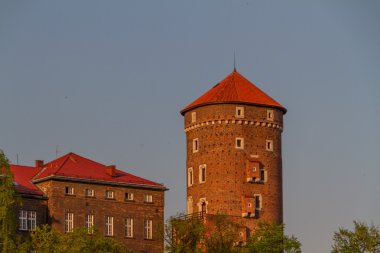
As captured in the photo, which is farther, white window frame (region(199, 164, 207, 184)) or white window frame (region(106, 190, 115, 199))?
white window frame (region(199, 164, 207, 184))

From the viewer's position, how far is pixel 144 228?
97.5 meters

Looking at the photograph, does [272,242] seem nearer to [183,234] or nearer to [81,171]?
[183,234]

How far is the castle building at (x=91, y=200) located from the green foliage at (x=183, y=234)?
4.25 ft

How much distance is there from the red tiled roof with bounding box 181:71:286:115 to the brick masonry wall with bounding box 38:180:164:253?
8.88m

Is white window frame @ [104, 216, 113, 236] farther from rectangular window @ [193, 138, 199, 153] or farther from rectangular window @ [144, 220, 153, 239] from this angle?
Answer: rectangular window @ [193, 138, 199, 153]

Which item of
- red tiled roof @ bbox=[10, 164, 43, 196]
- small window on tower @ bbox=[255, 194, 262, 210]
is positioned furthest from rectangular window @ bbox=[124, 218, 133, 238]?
small window on tower @ bbox=[255, 194, 262, 210]

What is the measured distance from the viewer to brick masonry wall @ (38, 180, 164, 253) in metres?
94.1

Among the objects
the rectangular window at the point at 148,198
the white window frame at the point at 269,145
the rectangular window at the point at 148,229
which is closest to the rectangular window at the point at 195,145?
the white window frame at the point at 269,145

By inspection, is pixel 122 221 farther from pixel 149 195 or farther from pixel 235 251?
pixel 235 251

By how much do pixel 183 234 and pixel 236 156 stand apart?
13105 millimetres

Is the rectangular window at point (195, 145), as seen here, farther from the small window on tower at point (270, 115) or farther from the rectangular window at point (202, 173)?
the small window on tower at point (270, 115)

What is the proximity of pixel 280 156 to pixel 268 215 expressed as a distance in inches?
196

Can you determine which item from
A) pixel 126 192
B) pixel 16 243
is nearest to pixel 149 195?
pixel 126 192

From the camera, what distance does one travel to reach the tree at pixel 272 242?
89.9 meters
